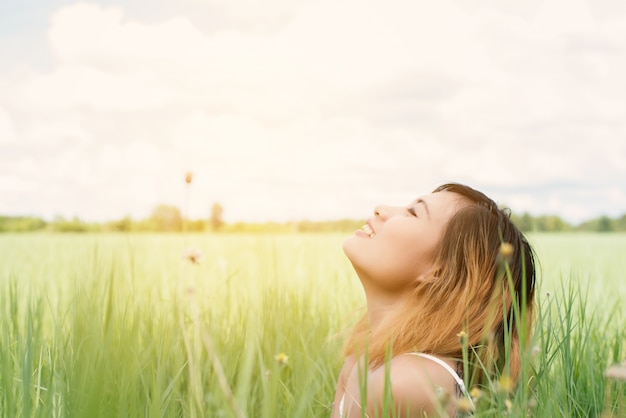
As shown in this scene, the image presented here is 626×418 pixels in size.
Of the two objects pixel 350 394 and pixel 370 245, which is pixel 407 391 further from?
pixel 370 245

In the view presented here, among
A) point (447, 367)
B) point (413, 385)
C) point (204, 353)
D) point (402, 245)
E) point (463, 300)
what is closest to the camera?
point (413, 385)

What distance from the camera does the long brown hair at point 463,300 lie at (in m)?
1.88

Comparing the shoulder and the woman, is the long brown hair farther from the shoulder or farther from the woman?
the shoulder

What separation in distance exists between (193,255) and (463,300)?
823 millimetres

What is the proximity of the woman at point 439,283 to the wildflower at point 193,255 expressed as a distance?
48 centimetres

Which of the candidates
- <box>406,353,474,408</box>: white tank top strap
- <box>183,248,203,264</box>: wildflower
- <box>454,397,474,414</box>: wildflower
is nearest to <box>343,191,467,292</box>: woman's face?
<box>406,353,474,408</box>: white tank top strap

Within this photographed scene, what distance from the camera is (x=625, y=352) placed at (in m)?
2.84

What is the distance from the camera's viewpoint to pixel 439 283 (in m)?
1.95

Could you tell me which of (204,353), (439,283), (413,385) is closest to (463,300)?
(439,283)

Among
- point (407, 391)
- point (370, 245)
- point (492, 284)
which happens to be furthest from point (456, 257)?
point (407, 391)

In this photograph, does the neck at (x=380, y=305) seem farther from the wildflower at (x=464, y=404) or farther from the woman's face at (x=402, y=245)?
the wildflower at (x=464, y=404)

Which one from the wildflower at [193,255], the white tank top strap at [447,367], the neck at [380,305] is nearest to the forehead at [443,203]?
the neck at [380,305]

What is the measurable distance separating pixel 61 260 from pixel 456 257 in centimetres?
577

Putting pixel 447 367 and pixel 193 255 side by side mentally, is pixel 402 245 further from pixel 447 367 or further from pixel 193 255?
pixel 193 255
